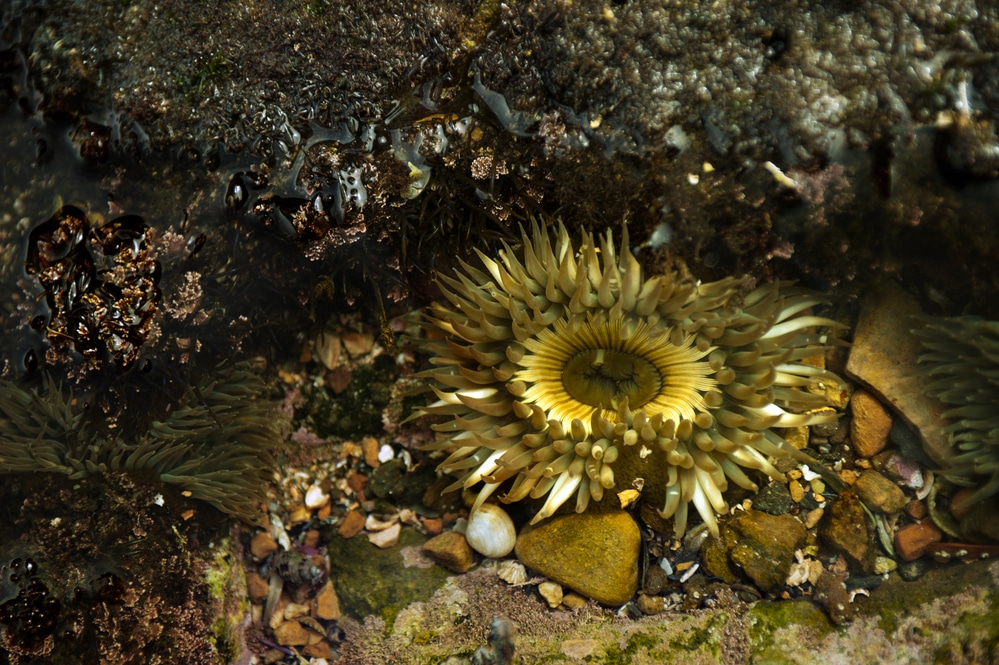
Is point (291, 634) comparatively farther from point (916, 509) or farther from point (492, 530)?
point (916, 509)

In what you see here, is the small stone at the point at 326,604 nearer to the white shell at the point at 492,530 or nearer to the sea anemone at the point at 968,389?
the white shell at the point at 492,530

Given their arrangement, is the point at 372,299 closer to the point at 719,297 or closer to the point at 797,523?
Result: the point at 719,297

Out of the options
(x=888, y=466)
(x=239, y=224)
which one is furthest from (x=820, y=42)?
(x=239, y=224)

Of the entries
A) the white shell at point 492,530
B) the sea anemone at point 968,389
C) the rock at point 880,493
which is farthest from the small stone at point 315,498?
the sea anemone at point 968,389

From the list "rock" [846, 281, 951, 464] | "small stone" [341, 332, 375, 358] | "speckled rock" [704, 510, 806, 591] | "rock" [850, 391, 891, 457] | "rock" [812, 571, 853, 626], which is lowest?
"rock" [812, 571, 853, 626]

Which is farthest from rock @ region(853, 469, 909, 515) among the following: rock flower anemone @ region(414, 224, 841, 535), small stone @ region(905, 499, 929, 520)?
rock flower anemone @ region(414, 224, 841, 535)

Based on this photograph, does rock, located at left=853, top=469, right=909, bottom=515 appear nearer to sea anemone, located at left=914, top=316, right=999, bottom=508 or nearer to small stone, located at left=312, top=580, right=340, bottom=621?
sea anemone, located at left=914, top=316, right=999, bottom=508

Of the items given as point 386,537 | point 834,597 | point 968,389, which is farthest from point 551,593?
point 968,389
